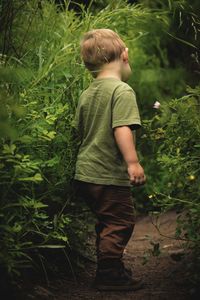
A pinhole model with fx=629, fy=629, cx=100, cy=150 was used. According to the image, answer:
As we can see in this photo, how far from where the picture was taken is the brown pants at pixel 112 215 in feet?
12.2

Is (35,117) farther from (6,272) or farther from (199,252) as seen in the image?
(199,252)

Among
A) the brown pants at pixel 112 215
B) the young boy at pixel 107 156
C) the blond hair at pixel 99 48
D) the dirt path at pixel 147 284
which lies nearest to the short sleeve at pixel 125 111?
the young boy at pixel 107 156

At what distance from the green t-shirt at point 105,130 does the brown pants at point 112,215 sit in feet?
0.19

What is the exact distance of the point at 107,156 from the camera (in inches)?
147

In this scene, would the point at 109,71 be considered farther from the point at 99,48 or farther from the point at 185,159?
the point at 185,159

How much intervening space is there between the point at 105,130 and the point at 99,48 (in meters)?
0.51

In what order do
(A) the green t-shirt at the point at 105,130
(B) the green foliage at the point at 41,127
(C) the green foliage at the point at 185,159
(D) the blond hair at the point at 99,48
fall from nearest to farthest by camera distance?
(B) the green foliage at the point at 41,127
(C) the green foliage at the point at 185,159
(A) the green t-shirt at the point at 105,130
(D) the blond hair at the point at 99,48

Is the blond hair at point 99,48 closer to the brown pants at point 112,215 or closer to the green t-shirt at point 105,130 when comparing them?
the green t-shirt at point 105,130

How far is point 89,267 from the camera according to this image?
419cm

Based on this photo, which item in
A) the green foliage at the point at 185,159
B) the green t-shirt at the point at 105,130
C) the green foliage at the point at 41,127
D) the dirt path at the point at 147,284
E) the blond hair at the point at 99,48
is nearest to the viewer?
the green foliage at the point at 41,127

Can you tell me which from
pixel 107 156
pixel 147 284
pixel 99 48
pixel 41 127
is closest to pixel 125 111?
pixel 107 156

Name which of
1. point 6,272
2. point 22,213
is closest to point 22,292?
point 6,272

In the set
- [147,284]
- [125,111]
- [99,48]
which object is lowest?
[147,284]

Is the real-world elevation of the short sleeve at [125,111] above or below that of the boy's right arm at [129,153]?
above
